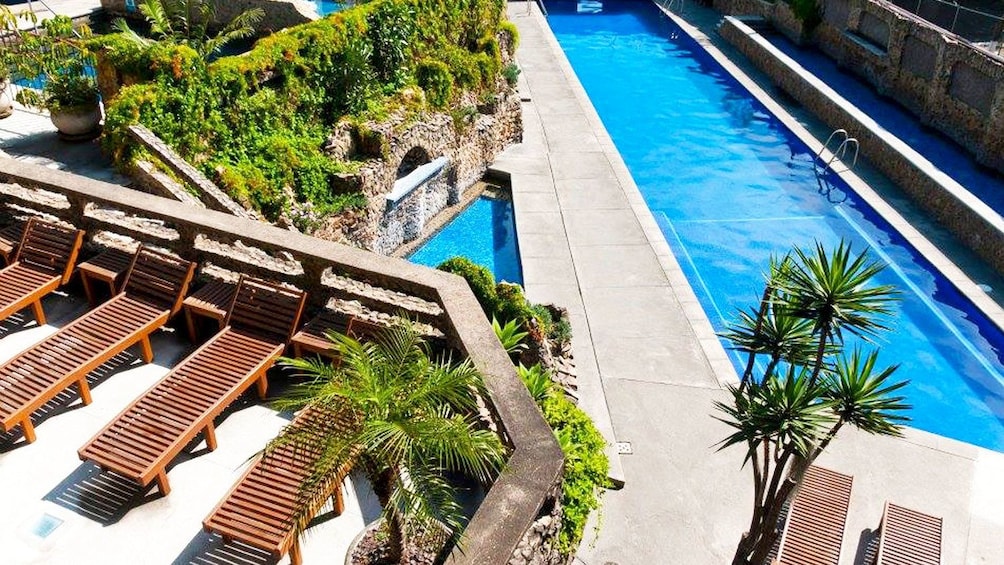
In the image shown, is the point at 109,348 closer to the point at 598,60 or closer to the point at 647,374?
the point at 647,374

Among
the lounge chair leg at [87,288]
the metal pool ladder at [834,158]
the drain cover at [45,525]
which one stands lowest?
the metal pool ladder at [834,158]

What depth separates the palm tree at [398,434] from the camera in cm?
476

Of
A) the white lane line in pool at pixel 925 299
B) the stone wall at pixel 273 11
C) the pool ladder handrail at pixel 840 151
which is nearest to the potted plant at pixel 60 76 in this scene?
the stone wall at pixel 273 11

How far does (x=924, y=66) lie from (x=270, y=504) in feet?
94.4

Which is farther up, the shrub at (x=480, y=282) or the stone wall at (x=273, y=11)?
the stone wall at (x=273, y=11)

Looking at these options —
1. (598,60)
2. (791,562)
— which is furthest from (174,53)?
(598,60)

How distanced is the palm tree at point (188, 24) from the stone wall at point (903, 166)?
60.6 feet

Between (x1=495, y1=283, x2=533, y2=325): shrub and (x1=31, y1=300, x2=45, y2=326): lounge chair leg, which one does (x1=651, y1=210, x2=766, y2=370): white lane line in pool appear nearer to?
(x1=495, y1=283, x2=533, y2=325): shrub

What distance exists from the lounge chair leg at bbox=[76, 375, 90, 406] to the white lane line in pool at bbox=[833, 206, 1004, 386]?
16586 millimetres

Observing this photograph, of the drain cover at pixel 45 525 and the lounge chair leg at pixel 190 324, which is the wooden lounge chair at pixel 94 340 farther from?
the drain cover at pixel 45 525

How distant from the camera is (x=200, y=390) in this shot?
694 cm

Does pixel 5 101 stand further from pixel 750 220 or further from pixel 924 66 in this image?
pixel 924 66

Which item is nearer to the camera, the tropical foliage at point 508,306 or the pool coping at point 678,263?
the tropical foliage at point 508,306

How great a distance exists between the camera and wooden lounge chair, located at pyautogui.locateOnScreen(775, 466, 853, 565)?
9.71 metres
